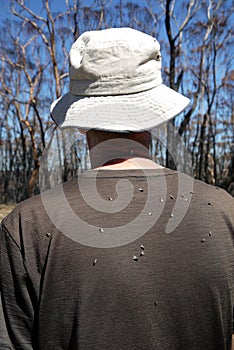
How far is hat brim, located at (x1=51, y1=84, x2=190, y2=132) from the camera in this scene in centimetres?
72

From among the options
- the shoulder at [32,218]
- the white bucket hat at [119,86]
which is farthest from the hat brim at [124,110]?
the shoulder at [32,218]

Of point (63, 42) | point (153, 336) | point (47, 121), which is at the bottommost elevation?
point (153, 336)

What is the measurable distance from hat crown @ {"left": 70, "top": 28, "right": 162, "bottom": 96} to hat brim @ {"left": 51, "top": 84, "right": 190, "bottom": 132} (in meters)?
0.01

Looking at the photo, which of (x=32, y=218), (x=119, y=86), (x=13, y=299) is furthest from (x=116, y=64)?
(x=13, y=299)

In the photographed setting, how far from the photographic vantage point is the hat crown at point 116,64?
2.41 feet

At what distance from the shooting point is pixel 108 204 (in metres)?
0.68

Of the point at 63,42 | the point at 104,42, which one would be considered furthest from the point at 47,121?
the point at 104,42

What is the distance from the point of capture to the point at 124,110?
28.8 inches

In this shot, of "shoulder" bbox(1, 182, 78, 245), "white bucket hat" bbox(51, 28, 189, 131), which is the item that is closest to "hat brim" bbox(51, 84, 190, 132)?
"white bucket hat" bbox(51, 28, 189, 131)

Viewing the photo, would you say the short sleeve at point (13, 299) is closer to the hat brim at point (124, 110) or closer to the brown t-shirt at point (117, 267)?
the brown t-shirt at point (117, 267)

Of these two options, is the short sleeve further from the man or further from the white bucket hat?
the white bucket hat

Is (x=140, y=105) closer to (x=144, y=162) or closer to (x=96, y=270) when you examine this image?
(x=144, y=162)

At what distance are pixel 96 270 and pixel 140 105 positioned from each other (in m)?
0.29

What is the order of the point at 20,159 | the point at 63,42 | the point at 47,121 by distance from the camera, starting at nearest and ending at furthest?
the point at 63,42 → the point at 47,121 → the point at 20,159
